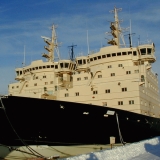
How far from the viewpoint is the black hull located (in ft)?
50.8

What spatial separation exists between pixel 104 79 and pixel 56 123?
7002 mm

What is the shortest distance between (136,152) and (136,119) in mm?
8098

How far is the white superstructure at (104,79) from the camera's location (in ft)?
65.3

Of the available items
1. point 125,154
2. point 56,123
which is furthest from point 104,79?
point 125,154

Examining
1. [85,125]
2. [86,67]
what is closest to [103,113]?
[85,125]

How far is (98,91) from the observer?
20.3 meters

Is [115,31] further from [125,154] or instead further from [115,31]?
[125,154]

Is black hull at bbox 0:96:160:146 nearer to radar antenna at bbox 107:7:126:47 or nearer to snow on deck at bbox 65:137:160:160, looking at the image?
snow on deck at bbox 65:137:160:160

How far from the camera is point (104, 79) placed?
840 inches

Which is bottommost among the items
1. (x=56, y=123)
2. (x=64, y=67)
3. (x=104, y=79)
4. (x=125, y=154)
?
(x=125, y=154)

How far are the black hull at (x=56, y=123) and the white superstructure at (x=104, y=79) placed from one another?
2377 millimetres

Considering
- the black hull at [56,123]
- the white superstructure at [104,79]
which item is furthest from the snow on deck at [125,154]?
the white superstructure at [104,79]

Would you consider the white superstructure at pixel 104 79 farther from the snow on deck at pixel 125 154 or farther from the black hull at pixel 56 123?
the snow on deck at pixel 125 154

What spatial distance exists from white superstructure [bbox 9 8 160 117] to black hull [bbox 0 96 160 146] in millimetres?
2377
